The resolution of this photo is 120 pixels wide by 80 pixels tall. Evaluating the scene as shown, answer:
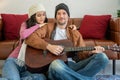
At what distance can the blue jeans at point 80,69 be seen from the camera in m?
2.00

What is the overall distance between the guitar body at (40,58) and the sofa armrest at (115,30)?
1.17 m

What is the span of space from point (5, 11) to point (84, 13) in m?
1.38

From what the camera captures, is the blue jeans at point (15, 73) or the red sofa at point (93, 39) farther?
the red sofa at point (93, 39)

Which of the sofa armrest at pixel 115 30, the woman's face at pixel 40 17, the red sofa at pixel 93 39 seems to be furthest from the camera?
the sofa armrest at pixel 115 30

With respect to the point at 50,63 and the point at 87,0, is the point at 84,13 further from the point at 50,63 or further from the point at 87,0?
the point at 50,63

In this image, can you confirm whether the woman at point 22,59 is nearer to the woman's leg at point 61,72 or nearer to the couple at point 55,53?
the couple at point 55,53

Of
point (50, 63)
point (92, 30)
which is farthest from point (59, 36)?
point (92, 30)

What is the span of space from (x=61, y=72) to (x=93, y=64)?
0.30 meters

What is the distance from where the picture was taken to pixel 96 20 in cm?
352

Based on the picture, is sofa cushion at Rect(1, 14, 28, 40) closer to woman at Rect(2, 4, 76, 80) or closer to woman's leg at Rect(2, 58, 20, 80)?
woman at Rect(2, 4, 76, 80)

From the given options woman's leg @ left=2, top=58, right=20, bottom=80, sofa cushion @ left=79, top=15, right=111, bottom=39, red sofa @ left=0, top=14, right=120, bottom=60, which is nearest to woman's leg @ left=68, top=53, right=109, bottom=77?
woman's leg @ left=2, top=58, right=20, bottom=80

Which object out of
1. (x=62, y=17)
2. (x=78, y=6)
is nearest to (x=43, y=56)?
(x=62, y=17)

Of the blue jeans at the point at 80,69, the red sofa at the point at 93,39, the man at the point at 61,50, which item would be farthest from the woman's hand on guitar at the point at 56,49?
the red sofa at the point at 93,39

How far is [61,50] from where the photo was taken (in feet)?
7.04
